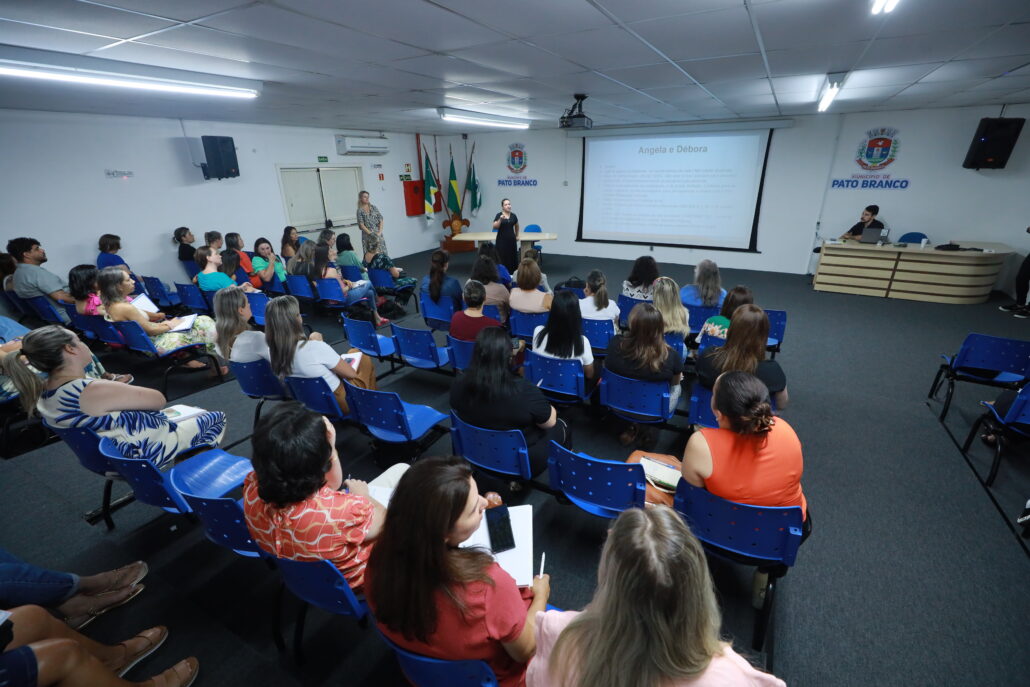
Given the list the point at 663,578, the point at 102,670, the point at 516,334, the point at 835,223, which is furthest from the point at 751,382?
the point at 835,223

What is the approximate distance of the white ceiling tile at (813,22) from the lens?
247cm

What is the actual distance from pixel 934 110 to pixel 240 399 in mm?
10935

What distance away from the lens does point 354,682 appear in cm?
188

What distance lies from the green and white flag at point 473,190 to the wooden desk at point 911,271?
8159 millimetres

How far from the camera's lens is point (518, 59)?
3.65 meters

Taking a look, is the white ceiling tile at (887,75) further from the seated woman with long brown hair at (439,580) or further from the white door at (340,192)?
the white door at (340,192)

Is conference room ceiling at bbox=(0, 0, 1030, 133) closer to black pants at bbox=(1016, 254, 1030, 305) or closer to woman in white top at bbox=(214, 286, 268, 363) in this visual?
woman in white top at bbox=(214, 286, 268, 363)

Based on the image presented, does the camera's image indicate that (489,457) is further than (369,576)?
Yes

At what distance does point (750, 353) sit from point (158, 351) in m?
5.27

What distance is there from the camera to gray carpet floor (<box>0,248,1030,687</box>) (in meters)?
1.94

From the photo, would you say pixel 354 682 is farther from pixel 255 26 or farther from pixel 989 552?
pixel 255 26

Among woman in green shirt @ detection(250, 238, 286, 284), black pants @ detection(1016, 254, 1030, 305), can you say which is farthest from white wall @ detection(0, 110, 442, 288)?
black pants @ detection(1016, 254, 1030, 305)

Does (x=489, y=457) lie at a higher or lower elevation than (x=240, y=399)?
higher

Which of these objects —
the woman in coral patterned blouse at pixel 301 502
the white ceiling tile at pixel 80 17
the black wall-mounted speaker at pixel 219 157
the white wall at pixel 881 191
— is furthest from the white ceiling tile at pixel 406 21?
the white wall at pixel 881 191
